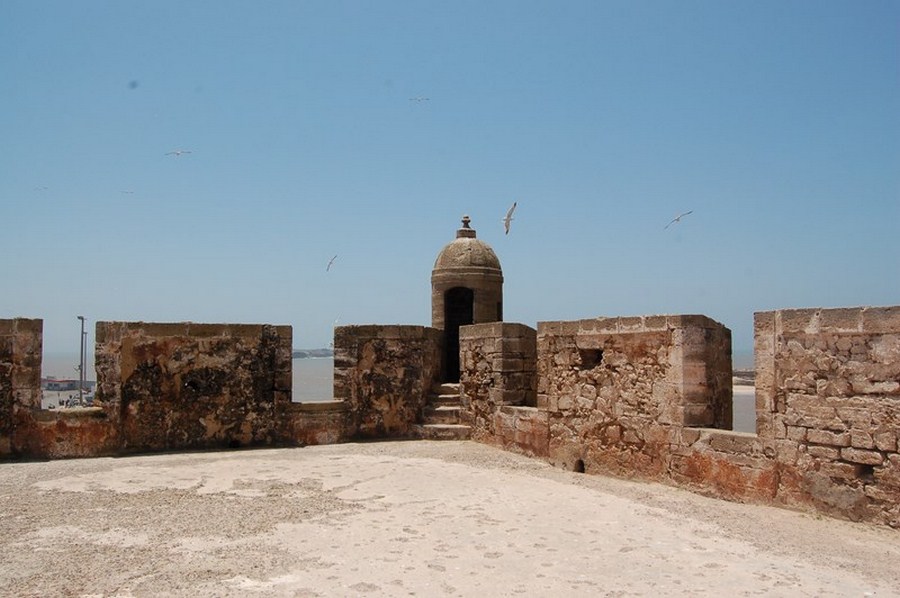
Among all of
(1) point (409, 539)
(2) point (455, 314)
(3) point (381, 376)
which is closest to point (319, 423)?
(3) point (381, 376)

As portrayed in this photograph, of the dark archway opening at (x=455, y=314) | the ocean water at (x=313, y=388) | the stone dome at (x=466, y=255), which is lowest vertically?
the ocean water at (x=313, y=388)

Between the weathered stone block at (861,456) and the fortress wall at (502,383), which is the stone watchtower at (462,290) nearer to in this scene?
the fortress wall at (502,383)

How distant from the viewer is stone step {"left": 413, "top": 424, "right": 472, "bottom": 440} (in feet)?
40.4

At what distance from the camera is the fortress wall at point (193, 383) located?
432 inches

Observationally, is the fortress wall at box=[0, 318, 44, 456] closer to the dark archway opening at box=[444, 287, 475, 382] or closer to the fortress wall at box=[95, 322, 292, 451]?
the fortress wall at box=[95, 322, 292, 451]

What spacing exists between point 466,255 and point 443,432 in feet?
13.7

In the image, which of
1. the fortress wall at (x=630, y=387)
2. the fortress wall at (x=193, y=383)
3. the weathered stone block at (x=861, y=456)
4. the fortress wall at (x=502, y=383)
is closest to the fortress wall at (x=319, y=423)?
the fortress wall at (x=193, y=383)

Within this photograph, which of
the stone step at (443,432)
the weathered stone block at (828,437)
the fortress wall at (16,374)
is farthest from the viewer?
the stone step at (443,432)

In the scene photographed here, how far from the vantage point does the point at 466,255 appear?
15234 millimetres

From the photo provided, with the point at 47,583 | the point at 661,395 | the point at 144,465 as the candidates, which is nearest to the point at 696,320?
the point at 661,395

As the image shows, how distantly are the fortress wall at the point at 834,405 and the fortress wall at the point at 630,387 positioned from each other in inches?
36.6

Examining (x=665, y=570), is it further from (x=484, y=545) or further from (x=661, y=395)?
(x=661, y=395)

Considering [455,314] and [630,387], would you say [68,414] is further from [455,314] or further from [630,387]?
[630,387]

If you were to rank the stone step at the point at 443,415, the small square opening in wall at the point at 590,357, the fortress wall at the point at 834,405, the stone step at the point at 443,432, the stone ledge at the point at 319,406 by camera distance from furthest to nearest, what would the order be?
1. the stone step at the point at 443,415
2. the stone step at the point at 443,432
3. the stone ledge at the point at 319,406
4. the small square opening in wall at the point at 590,357
5. the fortress wall at the point at 834,405
